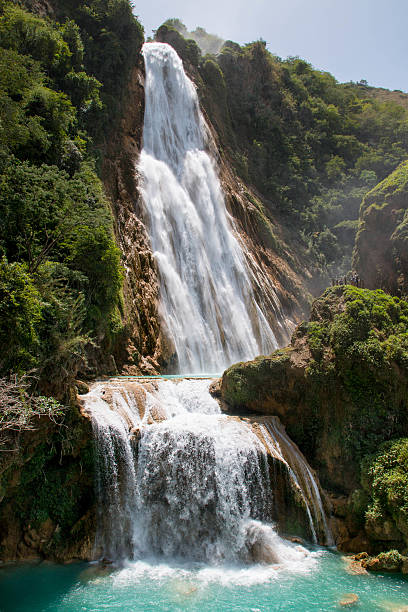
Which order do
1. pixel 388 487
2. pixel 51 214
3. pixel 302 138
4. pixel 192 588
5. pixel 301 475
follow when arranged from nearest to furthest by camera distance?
pixel 192 588
pixel 388 487
pixel 301 475
pixel 51 214
pixel 302 138

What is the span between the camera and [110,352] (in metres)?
15.9

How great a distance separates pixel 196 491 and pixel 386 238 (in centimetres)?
1955

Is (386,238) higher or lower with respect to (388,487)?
higher

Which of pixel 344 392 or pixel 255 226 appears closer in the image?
pixel 344 392

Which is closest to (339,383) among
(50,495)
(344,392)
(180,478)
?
(344,392)

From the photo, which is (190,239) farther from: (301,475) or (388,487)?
(388,487)

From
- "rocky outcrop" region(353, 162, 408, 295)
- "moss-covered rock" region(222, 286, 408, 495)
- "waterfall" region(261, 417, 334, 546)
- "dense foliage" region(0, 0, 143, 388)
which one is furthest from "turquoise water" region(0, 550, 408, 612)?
"rocky outcrop" region(353, 162, 408, 295)

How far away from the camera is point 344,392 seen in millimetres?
12141

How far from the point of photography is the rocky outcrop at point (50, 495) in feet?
31.6

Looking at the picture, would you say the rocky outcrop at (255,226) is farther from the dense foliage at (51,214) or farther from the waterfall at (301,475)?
→ the waterfall at (301,475)

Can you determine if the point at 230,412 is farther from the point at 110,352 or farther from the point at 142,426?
the point at 110,352

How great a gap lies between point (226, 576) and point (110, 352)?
9.02 metres

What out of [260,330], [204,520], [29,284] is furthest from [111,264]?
[260,330]

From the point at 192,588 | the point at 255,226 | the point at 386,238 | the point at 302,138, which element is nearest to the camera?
the point at 192,588
